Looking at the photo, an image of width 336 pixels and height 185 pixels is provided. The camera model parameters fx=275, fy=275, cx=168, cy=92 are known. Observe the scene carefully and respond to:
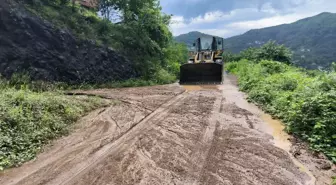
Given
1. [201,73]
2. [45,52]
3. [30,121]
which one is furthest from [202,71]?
[30,121]

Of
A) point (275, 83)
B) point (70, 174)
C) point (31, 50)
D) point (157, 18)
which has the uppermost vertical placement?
point (157, 18)

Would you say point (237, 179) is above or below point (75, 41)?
below

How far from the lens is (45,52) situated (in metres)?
13.3

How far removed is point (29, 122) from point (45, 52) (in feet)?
25.2

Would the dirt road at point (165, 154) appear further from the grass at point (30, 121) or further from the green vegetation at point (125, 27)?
the green vegetation at point (125, 27)

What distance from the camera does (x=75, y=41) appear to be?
1501 centimetres

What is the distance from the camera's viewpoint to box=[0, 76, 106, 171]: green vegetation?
547 cm

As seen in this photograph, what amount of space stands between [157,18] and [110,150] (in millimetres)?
18780

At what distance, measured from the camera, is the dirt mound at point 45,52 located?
12055mm

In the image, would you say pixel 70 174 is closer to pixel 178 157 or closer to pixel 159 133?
pixel 178 157

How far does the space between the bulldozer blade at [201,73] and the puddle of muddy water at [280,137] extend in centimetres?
819

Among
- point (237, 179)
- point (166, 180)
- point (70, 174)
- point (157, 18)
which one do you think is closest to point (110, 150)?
point (70, 174)

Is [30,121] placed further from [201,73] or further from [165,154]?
[201,73]

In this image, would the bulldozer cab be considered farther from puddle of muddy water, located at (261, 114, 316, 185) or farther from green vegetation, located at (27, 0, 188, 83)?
puddle of muddy water, located at (261, 114, 316, 185)
